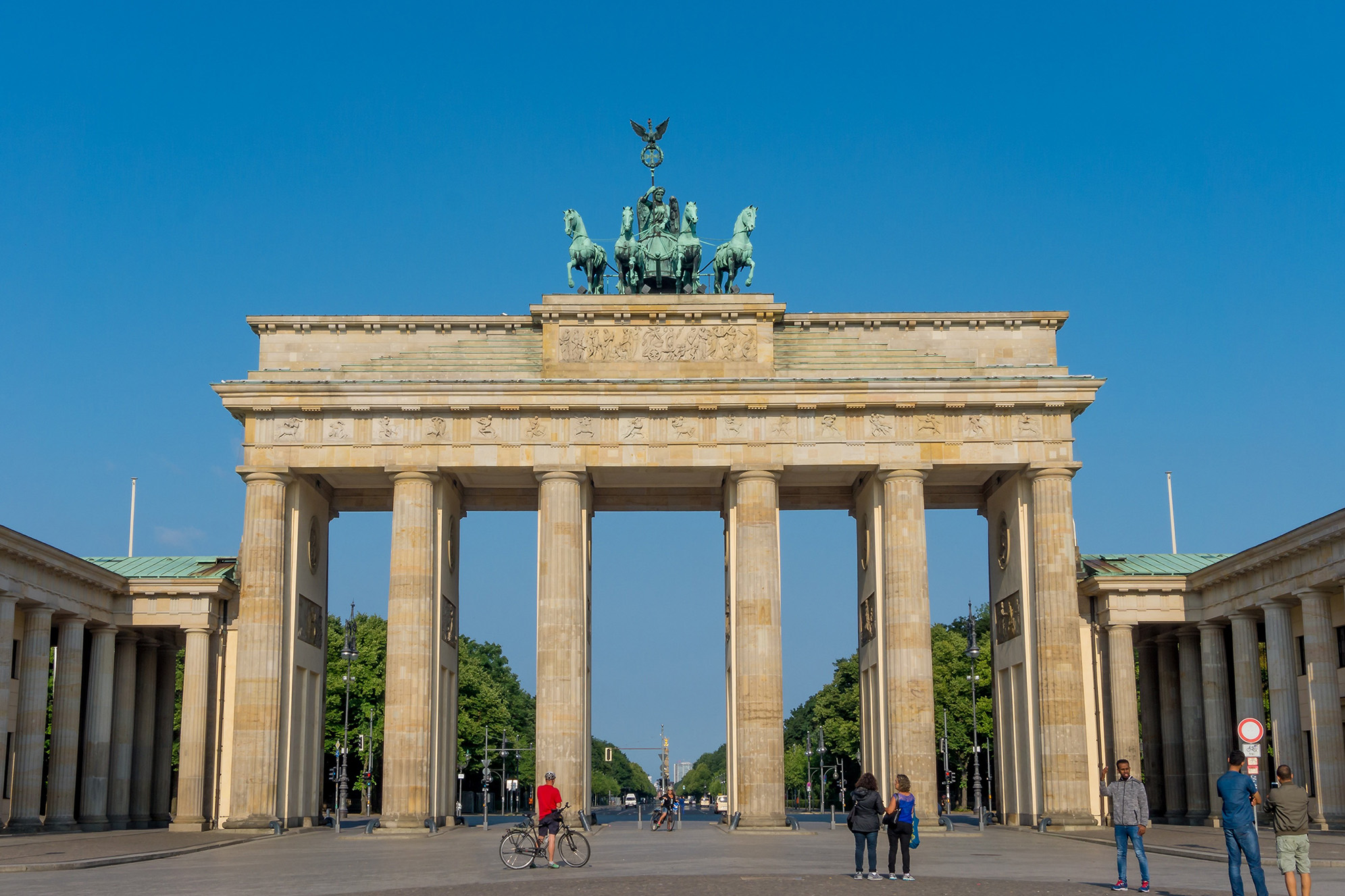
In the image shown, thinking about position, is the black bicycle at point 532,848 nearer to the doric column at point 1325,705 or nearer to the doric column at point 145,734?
the doric column at point 1325,705

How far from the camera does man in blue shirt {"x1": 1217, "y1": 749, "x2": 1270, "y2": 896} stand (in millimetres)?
18297

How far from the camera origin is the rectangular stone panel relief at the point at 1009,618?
4922cm

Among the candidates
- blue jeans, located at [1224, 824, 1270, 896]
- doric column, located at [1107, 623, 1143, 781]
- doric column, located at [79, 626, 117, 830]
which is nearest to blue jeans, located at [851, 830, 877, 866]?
blue jeans, located at [1224, 824, 1270, 896]

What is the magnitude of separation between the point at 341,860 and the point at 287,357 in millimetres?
23578

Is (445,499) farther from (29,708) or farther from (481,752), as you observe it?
(481,752)

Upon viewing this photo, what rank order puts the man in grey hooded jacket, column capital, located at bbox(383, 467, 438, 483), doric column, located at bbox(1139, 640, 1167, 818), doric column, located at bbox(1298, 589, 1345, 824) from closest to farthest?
1. the man in grey hooded jacket
2. doric column, located at bbox(1298, 589, 1345, 824)
3. column capital, located at bbox(383, 467, 438, 483)
4. doric column, located at bbox(1139, 640, 1167, 818)

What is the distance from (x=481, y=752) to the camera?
336 ft

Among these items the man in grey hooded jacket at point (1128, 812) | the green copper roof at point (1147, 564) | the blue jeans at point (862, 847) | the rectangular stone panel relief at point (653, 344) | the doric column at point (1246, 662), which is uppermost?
the rectangular stone panel relief at point (653, 344)

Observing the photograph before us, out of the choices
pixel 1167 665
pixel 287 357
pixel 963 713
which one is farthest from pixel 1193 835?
pixel 963 713

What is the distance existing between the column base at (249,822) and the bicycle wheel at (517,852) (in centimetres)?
1998

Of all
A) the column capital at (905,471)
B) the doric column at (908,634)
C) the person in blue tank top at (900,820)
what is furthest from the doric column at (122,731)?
the person in blue tank top at (900,820)

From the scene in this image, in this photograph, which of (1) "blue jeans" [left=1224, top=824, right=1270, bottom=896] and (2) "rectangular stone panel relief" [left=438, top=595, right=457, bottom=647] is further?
(2) "rectangular stone panel relief" [left=438, top=595, right=457, bottom=647]

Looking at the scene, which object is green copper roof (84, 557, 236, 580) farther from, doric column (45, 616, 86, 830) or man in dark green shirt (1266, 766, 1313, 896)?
man in dark green shirt (1266, 766, 1313, 896)

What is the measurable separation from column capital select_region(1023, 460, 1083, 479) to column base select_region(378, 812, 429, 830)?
2332 cm
